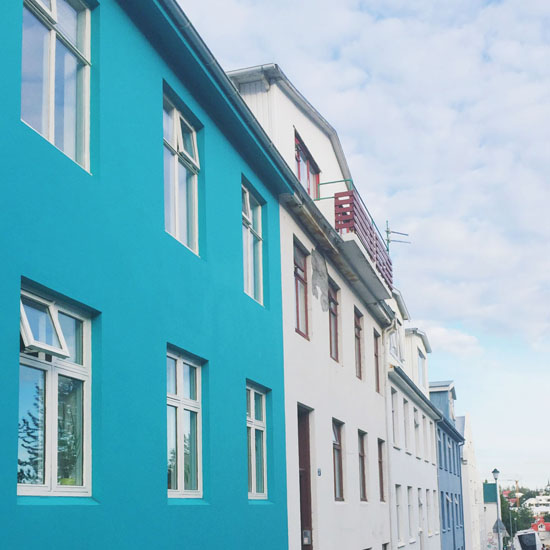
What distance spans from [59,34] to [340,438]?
12167mm

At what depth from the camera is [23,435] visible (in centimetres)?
664

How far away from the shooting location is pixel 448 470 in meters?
43.0

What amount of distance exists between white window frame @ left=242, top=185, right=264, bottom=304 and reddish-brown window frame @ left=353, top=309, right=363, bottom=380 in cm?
731

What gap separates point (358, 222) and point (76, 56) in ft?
35.7

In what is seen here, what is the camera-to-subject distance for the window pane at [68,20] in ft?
25.4

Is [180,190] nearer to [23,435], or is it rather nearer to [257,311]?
[257,311]

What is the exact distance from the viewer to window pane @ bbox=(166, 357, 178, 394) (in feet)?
31.0

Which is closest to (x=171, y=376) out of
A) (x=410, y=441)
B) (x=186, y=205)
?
(x=186, y=205)

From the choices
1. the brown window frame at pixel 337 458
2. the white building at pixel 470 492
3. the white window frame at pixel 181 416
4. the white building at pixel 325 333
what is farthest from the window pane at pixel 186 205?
the white building at pixel 470 492

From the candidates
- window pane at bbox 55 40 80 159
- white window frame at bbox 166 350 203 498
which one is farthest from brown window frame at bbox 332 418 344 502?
window pane at bbox 55 40 80 159

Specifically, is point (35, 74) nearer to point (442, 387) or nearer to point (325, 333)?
point (325, 333)

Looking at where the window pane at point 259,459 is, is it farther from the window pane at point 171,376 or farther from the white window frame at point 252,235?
the window pane at point 171,376

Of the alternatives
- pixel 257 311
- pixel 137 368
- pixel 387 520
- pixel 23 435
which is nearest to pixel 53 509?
pixel 23 435

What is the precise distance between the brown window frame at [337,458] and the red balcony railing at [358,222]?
3.79 meters
